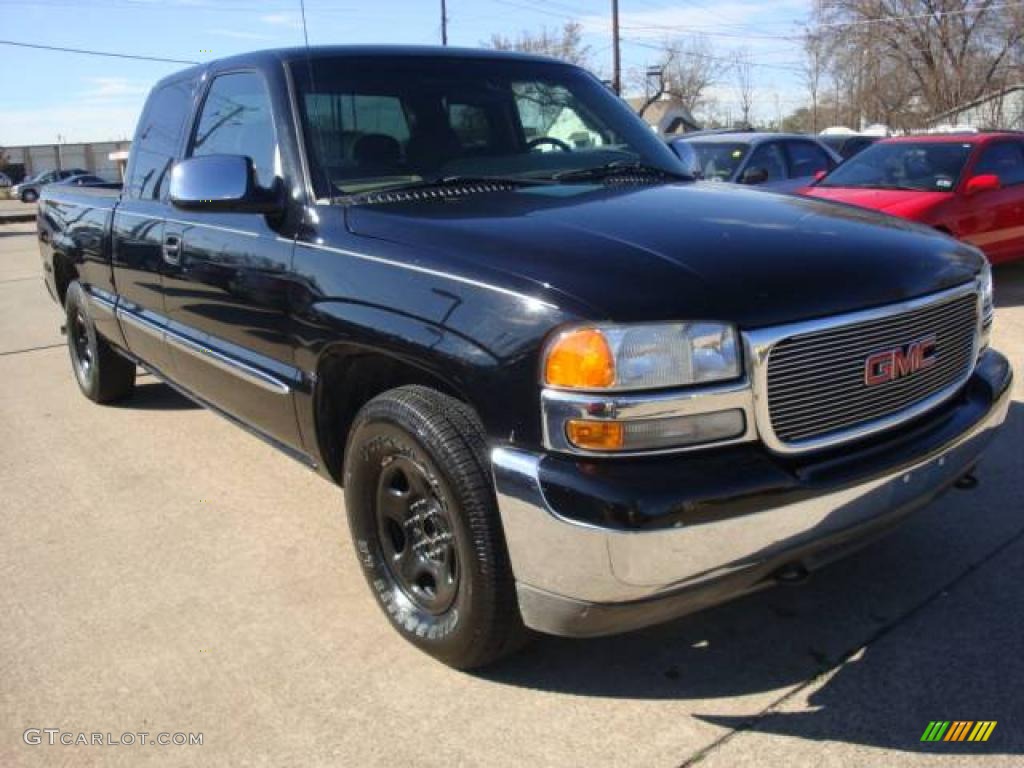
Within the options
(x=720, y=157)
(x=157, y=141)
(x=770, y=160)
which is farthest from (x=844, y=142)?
(x=157, y=141)

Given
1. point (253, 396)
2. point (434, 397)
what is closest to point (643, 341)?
point (434, 397)

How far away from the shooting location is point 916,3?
4178cm

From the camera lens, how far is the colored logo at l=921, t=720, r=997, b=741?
2424mm

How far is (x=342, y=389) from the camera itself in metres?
3.20

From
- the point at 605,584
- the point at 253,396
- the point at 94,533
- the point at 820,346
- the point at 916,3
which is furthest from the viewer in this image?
the point at 916,3

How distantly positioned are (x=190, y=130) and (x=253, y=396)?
1.40 m

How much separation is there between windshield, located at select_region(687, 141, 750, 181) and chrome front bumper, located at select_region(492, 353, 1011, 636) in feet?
29.3

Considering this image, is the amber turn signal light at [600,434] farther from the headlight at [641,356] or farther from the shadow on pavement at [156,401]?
the shadow on pavement at [156,401]

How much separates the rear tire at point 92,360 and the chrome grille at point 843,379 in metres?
4.58

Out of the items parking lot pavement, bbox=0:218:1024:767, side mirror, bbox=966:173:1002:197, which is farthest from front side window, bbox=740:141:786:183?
parking lot pavement, bbox=0:218:1024:767

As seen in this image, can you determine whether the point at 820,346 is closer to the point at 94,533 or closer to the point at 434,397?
the point at 434,397

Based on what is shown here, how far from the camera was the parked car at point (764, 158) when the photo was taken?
36.1ft

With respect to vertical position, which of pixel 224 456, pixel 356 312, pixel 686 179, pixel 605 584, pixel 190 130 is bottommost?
pixel 224 456

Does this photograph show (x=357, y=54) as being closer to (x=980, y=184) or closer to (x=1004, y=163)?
(x=980, y=184)
